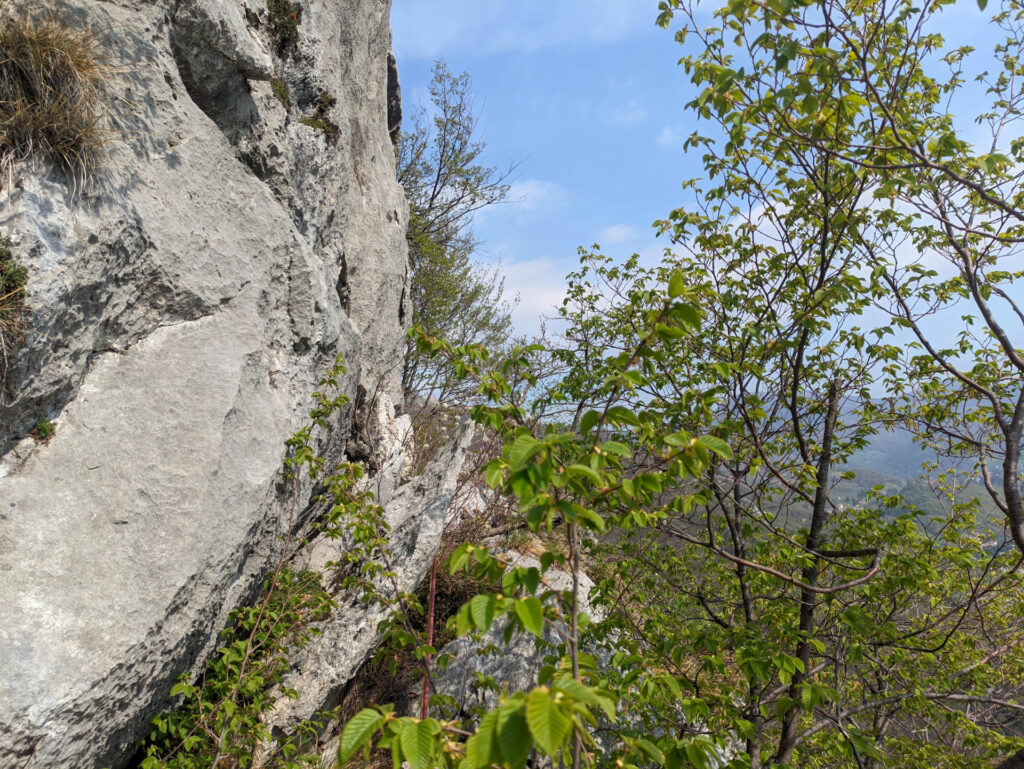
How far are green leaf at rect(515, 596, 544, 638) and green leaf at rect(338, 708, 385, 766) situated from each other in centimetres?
47

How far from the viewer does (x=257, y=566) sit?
4.73 metres

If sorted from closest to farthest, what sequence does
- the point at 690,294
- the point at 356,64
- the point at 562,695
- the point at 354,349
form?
the point at 562,695, the point at 690,294, the point at 354,349, the point at 356,64

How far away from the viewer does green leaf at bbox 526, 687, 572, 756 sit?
1133 mm

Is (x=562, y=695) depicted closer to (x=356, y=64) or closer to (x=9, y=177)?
(x=9, y=177)

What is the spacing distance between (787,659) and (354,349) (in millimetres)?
5483

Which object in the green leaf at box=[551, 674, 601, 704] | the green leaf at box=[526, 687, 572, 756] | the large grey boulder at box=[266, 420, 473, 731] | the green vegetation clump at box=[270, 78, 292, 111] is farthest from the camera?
the green vegetation clump at box=[270, 78, 292, 111]

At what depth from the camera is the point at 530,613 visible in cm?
145

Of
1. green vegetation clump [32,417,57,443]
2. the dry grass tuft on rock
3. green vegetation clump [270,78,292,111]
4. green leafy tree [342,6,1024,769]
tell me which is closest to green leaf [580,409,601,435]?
green leafy tree [342,6,1024,769]

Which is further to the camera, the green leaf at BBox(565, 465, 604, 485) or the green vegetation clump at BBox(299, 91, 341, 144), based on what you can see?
the green vegetation clump at BBox(299, 91, 341, 144)

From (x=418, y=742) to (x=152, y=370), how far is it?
3718mm

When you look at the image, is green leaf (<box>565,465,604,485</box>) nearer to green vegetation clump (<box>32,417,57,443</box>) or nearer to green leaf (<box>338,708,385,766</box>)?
green leaf (<box>338,708,385,766</box>)

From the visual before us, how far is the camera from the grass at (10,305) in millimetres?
3094

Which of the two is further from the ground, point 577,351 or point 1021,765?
point 577,351

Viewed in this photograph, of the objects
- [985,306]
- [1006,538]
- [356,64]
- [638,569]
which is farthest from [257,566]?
[356,64]
